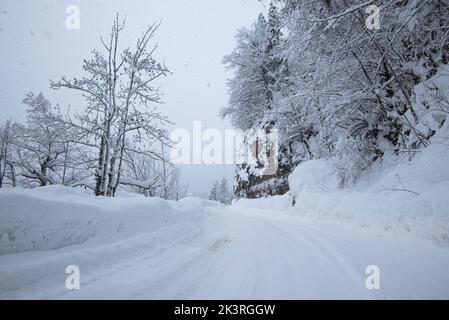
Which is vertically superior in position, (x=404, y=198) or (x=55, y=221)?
(x=404, y=198)

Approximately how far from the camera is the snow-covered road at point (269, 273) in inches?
116

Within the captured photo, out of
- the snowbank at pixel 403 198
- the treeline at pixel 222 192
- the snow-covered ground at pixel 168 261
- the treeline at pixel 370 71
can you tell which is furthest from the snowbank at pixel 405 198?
the treeline at pixel 222 192

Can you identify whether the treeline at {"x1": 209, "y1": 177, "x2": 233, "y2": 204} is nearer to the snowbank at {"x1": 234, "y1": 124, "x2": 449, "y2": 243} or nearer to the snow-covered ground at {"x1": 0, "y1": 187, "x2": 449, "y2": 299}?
the snowbank at {"x1": 234, "y1": 124, "x2": 449, "y2": 243}

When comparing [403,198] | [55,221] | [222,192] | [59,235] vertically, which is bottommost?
[222,192]

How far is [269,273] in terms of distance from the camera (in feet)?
12.1

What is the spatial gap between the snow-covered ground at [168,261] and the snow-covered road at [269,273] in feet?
0.04

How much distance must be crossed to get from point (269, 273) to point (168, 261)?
1771 millimetres

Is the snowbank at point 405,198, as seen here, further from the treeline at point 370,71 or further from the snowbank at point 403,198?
the treeline at point 370,71

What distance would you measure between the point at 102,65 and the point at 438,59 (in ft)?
38.1

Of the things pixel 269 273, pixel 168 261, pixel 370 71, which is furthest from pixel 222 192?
pixel 269 273

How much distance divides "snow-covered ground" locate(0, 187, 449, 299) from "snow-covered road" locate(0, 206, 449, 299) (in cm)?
1

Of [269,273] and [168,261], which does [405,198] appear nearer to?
[269,273]
